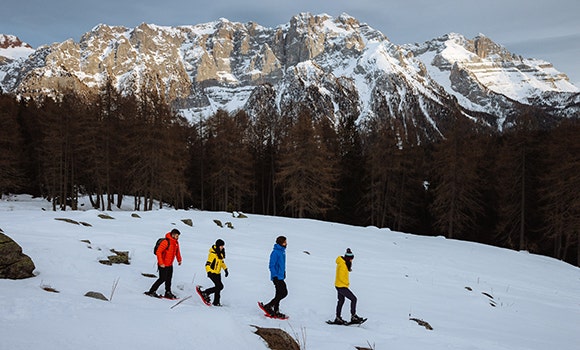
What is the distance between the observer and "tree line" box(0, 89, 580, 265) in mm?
29188

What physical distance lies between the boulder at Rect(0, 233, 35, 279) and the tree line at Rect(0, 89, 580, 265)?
68.2ft

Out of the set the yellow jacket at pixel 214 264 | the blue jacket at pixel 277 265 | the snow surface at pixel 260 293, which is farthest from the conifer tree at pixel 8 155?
the blue jacket at pixel 277 265

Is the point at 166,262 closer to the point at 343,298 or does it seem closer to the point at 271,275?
the point at 271,275

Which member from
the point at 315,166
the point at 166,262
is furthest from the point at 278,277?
the point at 315,166

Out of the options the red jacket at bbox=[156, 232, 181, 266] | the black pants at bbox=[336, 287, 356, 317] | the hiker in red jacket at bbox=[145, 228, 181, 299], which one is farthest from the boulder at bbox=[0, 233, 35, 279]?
the black pants at bbox=[336, 287, 356, 317]

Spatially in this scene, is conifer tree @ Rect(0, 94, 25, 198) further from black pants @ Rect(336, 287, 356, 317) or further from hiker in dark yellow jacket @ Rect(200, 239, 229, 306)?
black pants @ Rect(336, 287, 356, 317)

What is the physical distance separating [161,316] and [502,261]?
72.7 ft

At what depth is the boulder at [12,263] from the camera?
780cm

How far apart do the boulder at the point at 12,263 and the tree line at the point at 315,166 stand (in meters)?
20.8

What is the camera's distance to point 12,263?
26.2 feet

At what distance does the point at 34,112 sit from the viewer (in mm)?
40719

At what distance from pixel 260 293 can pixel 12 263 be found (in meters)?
6.10

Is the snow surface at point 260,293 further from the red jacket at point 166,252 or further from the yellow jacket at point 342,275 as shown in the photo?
the yellow jacket at point 342,275

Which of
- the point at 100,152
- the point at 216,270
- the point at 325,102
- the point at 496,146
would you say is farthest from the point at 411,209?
the point at 325,102
